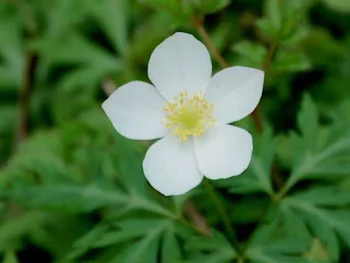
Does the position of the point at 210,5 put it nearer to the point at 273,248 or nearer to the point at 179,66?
the point at 179,66

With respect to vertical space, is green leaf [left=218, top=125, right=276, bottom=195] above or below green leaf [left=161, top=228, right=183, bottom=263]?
above

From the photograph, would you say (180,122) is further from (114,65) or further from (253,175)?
(114,65)

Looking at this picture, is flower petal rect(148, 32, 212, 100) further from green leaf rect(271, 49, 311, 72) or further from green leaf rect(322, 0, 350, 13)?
green leaf rect(322, 0, 350, 13)

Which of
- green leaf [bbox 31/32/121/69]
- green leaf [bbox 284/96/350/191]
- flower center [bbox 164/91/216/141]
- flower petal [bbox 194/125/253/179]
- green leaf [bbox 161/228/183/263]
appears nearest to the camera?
flower petal [bbox 194/125/253/179]

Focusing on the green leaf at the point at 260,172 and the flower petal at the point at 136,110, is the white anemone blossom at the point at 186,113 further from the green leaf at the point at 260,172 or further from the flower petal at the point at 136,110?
the green leaf at the point at 260,172

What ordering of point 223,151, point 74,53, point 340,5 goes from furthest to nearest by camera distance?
point 74,53
point 340,5
point 223,151

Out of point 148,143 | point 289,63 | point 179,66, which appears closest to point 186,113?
point 179,66

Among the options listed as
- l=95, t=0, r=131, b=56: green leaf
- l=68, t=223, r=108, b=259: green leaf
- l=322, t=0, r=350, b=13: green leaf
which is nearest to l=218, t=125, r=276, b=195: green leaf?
l=68, t=223, r=108, b=259: green leaf
